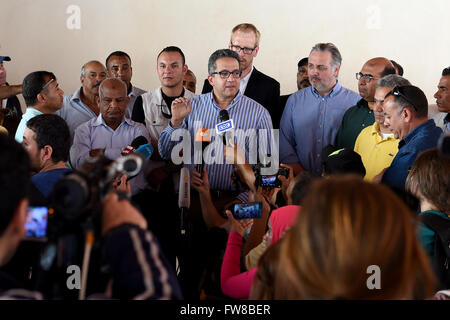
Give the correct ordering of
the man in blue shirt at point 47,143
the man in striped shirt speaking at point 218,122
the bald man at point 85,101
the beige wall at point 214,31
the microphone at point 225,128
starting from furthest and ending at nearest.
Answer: the beige wall at point 214,31 → the bald man at point 85,101 → the man in striped shirt speaking at point 218,122 → the microphone at point 225,128 → the man in blue shirt at point 47,143

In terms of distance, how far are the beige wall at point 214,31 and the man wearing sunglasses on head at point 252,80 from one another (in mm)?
2137

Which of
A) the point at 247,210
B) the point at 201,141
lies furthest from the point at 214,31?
the point at 247,210

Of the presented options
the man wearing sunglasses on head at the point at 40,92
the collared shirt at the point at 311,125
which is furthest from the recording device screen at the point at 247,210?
the man wearing sunglasses on head at the point at 40,92

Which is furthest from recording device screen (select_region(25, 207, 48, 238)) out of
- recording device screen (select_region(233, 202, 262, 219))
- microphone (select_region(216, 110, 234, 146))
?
microphone (select_region(216, 110, 234, 146))

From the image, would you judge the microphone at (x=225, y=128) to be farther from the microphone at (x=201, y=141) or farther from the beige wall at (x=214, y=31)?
the beige wall at (x=214, y=31)

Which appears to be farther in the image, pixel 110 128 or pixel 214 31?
pixel 214 31

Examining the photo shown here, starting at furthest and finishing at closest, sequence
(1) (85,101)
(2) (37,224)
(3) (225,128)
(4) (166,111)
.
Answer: (1) (85,101) < (4) (166,111) < (3) (225,128) < (2) (37,224)

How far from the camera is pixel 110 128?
11.9ft

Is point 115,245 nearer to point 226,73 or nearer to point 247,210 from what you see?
point 247,210

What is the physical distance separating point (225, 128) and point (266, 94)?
0.94 meters

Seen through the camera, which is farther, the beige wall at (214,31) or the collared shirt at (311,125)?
the beige wall at (214,31)

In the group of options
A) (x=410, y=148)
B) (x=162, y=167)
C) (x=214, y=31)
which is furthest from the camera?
(x=214, y=31)

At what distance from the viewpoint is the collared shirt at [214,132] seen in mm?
3430
